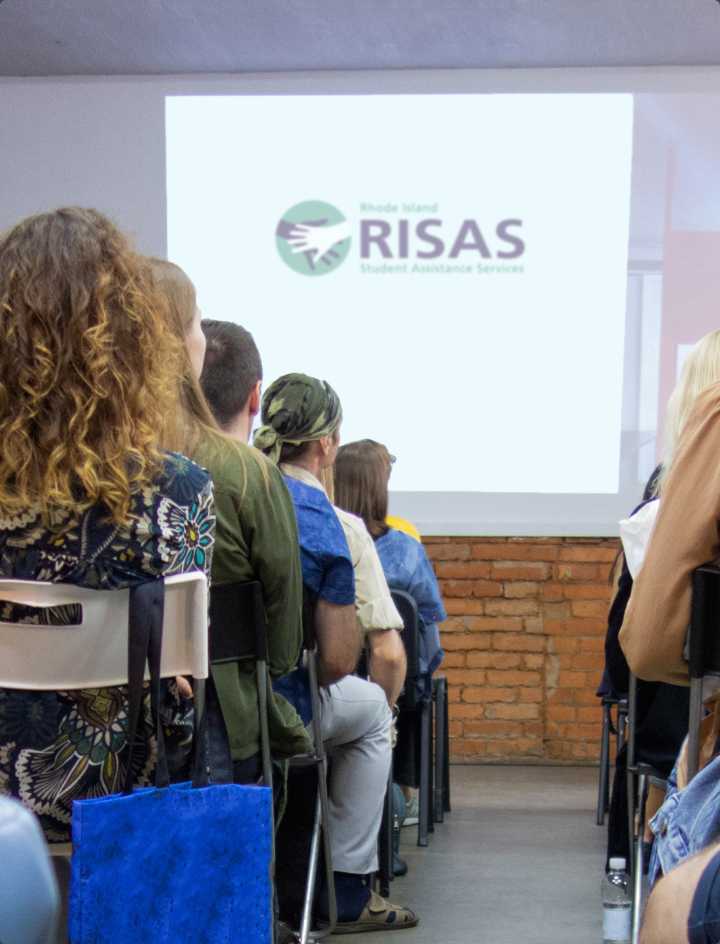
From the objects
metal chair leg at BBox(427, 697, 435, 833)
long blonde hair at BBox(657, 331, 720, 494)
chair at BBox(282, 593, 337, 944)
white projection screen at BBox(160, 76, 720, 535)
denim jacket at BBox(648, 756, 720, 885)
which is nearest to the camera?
denim jacket at BBox(648, 756, 720, 885)

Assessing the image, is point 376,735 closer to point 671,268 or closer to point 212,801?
point 212,801

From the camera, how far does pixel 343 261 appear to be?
4.68 meters

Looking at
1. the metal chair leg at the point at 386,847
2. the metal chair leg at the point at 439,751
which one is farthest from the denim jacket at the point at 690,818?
the metal chair leg at the point at 439,751

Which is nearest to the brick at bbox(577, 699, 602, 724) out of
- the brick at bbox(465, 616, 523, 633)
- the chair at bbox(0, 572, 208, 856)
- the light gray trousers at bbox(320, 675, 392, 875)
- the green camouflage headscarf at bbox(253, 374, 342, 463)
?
the brick at bbox(465, 616, 523, 633)

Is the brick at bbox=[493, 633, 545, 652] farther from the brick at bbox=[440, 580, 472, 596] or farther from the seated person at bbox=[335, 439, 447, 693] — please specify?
the seated person at bbox=[335, 439, 447, 693]

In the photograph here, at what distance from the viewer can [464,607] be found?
5113 millimetres

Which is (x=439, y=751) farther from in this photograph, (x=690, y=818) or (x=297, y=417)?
(x=690, y=818)

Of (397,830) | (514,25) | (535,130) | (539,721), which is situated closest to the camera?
(397,830)

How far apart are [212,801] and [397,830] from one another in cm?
244

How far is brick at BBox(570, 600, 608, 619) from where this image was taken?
507 centimetres

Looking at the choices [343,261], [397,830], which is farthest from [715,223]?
[397,830]

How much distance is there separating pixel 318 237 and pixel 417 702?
1.90 m

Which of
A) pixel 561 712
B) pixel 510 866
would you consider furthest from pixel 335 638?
pixel 561 712

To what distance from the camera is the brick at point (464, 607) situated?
5.11m
